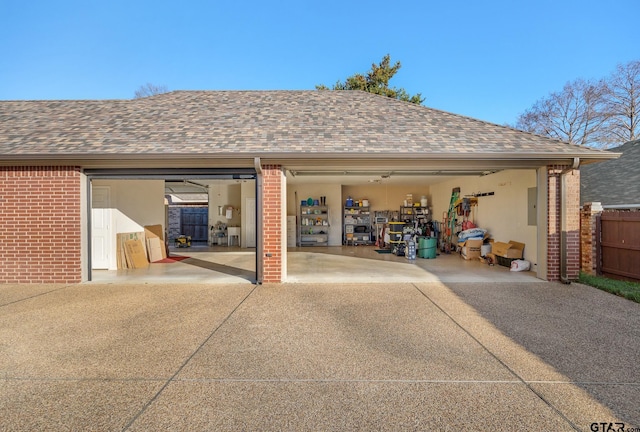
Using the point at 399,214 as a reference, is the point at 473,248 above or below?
below

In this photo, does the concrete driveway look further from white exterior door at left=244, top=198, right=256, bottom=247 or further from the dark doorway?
the dark doorway

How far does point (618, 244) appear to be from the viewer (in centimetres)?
765

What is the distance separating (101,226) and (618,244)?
501 inches

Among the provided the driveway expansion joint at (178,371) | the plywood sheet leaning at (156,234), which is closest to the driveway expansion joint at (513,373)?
the driveway expansion joint at (178,371)

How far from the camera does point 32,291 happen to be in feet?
22.3

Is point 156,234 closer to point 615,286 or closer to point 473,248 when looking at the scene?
point 473,248

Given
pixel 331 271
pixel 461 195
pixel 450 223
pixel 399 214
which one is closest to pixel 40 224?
pixel 331 271

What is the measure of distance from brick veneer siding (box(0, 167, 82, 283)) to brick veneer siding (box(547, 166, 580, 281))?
33.8 ft

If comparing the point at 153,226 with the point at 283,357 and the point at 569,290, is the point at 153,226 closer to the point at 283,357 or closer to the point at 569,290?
the point at 283,357

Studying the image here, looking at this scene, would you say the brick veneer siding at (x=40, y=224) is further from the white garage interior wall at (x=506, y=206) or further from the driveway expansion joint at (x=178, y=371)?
the white garage interior wall at (x=506, y=206)

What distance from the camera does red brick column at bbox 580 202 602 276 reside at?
27.1 feet

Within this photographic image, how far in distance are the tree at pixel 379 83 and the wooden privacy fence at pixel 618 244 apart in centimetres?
1748

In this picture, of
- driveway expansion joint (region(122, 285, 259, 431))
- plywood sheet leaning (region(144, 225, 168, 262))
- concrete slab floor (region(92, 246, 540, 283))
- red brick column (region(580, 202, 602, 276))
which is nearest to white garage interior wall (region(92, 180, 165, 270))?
plywood sheet leaning (region(144, 225, 168, 262))

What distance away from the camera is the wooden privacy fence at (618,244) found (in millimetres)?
7270
